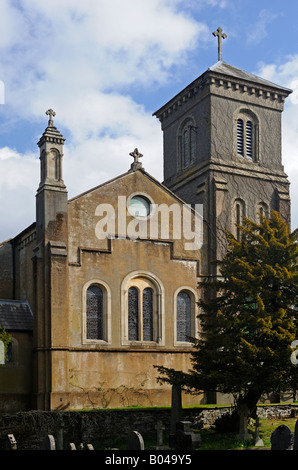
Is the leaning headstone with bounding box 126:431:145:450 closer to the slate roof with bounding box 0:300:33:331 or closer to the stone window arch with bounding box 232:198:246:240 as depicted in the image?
the slate roof with bounding box 0:300:33:331

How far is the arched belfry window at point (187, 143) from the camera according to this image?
37.1 meters

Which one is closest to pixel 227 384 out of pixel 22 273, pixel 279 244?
pixel 279 244

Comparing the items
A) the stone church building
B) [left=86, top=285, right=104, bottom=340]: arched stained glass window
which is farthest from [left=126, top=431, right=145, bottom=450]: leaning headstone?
[left=86, top=285, right=104, bottom=340]: arched stained glass window

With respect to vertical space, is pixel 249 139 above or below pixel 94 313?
above

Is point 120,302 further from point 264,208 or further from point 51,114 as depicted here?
point 264,208

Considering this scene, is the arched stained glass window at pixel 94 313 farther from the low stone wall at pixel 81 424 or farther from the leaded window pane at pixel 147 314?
the low stone wall at pixel 81 424

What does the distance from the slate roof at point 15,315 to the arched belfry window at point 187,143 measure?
12.7 metres

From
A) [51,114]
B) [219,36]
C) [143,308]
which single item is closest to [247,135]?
[219,36]

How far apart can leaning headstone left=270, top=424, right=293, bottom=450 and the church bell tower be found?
18.8 meters

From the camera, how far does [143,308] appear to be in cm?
3112

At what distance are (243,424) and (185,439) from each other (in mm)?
7145

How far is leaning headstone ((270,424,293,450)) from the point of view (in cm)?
1447

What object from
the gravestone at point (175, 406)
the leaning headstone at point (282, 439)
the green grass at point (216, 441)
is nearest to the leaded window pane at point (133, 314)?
the gravestone at point (175, 406)

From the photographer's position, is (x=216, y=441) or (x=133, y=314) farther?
(x=133, y=314)
